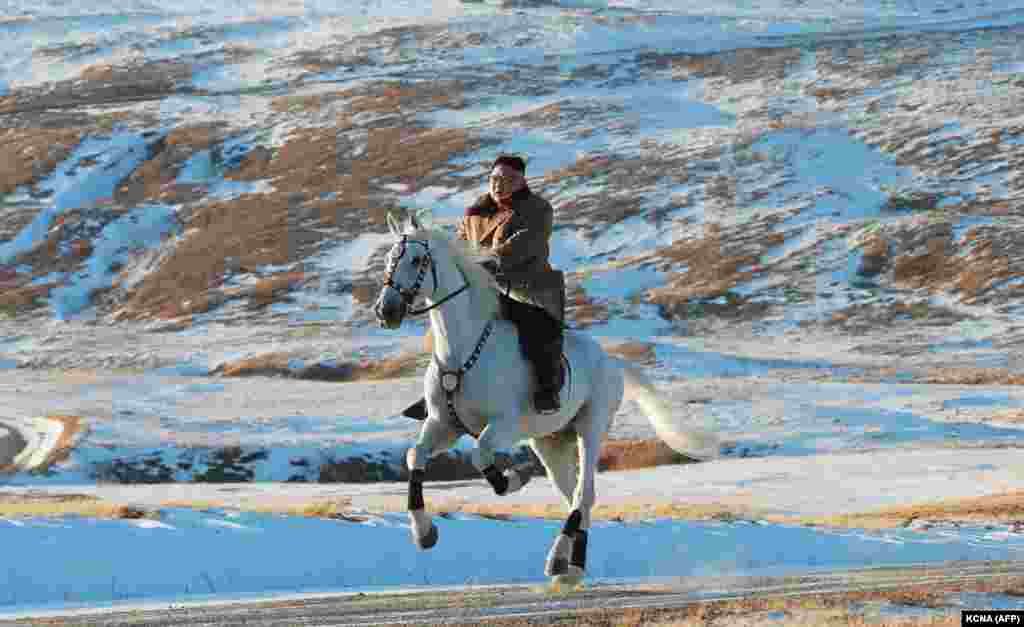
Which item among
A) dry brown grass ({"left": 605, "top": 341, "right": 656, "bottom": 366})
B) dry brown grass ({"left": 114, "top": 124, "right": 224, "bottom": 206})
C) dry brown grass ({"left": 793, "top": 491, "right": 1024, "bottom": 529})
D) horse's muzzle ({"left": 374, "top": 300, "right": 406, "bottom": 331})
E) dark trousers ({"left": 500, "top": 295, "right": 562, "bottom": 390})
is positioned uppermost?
horse's muzzle ({"left": 374, "top": 300, "right": 406, "bottom": 331})

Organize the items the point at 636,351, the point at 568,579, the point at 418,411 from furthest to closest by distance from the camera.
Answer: the point at 636,351 → the point at 418,411 → the point at 568,579

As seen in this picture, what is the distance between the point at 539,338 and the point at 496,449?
149 centimetres

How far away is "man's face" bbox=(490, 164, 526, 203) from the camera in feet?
52.3

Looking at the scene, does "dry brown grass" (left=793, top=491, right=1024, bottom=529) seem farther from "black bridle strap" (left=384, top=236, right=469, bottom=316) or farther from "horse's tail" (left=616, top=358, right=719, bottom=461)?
"black bridle strap" (left=384, top=236, right=469, bottom=316)

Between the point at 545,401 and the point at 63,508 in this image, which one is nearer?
the point at 545,401

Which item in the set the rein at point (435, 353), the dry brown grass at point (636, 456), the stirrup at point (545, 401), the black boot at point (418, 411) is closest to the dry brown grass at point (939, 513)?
the stirrup at point (545, 401)

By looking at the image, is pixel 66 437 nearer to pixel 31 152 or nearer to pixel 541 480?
pixel 541 480

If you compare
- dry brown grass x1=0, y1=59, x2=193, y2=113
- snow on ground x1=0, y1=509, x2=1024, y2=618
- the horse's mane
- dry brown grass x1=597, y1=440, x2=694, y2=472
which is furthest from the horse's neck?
dry brown grass x1=0, y1=59, x2=193, y2=113

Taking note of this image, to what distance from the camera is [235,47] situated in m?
169

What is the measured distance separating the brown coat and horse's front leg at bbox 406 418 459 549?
1.68 m

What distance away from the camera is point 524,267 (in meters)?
15.9

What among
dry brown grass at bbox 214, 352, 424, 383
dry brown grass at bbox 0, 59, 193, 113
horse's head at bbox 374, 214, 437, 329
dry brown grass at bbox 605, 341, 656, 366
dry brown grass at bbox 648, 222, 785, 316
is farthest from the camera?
dry brown grass at bbox 0, 59, 193, 113

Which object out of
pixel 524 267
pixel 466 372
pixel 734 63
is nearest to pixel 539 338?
pixel 524 267

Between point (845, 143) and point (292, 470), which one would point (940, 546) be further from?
point (845, 143)
